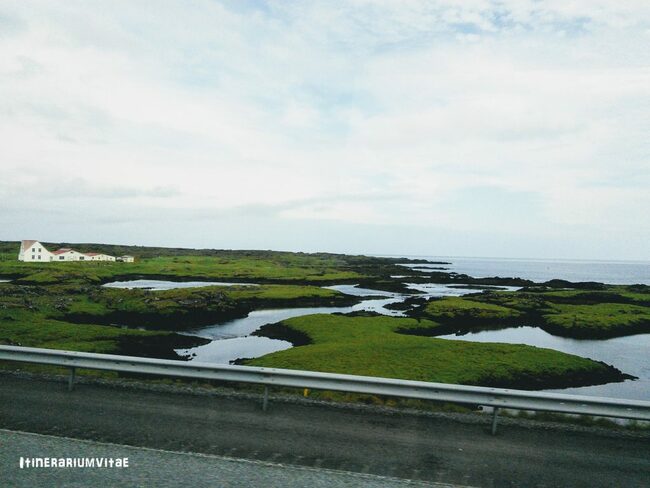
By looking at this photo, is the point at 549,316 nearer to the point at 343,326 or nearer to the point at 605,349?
the point at 605,349

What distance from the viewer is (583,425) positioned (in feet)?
41.8

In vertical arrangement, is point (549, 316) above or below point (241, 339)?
above

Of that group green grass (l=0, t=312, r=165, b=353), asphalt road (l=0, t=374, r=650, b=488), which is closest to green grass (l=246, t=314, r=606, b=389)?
green grass (l=0, t=312, r=165, b=353)

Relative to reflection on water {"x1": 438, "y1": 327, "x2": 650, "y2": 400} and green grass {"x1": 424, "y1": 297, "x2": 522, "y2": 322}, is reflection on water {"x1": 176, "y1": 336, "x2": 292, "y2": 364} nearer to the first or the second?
reflection on water {"x1": 438, "y1": 327, "x2": 650, "y2": 400}

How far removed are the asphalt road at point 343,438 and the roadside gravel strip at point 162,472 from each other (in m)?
0.39

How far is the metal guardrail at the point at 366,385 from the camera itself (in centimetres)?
1093

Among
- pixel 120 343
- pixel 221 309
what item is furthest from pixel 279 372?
pixel 221 309

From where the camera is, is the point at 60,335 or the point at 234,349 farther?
the point at 234,349

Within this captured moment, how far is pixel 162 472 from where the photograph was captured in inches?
344

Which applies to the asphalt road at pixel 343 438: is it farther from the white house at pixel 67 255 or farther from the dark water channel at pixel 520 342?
the white house at pixel 67 255

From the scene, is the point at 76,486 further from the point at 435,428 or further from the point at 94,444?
the point at 435,428

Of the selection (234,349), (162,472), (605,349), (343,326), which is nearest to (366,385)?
(162,472)

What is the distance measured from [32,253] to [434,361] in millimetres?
145762

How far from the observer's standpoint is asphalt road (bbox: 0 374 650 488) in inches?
370
